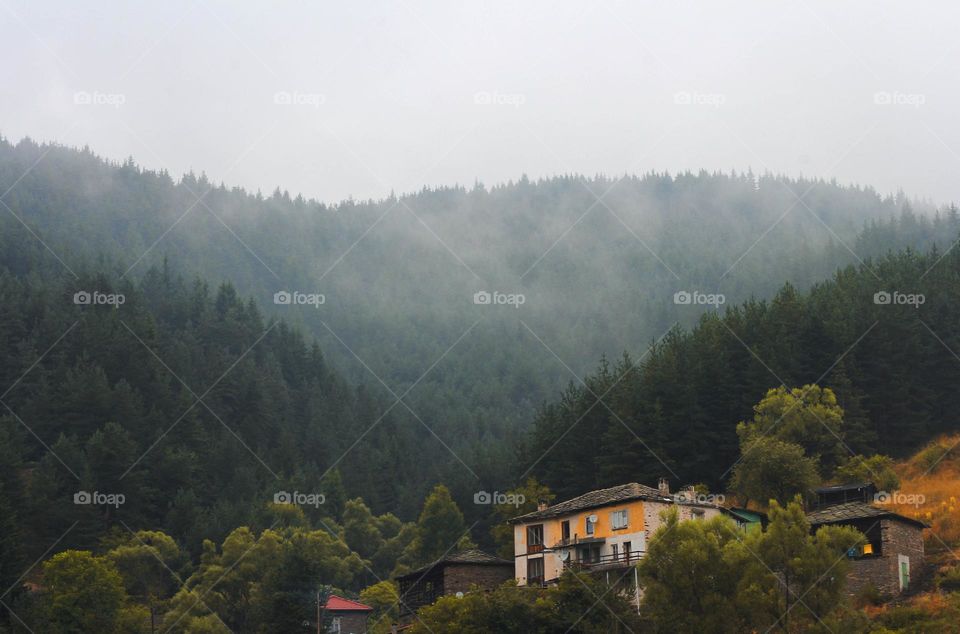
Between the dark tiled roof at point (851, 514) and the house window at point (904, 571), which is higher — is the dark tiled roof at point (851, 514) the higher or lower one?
the higher one

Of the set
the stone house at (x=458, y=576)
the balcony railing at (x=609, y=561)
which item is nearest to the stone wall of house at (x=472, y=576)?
the stone house at (x=458, y=576)

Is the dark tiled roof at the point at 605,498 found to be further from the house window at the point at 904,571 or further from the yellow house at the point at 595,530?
the house window at the point at 904,571

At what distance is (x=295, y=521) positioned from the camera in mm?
119625

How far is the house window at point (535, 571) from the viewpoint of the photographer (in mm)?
71875

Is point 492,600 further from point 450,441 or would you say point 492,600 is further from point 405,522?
point 450,441

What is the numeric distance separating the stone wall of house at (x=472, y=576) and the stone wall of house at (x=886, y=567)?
2223cm

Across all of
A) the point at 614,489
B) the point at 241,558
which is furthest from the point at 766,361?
the point at 241,558

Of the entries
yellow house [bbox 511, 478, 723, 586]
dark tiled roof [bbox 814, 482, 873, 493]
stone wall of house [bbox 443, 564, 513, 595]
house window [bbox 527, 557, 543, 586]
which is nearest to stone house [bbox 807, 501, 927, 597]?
dark tiled roof [bbox 814, 482, 873, 493]

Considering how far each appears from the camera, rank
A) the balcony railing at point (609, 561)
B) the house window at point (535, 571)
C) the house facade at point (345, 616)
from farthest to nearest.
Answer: the house facade at point (345, 616) < the house window at point (535, 571) < the balcony railing at point (609, 561)

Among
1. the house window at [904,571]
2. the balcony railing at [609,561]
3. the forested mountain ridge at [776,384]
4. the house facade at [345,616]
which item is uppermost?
the forested mountain ridge at [776,384]

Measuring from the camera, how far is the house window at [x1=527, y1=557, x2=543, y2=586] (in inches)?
2830

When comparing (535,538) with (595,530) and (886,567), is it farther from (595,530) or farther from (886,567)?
(886,567)

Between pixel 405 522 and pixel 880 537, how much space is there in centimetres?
8244

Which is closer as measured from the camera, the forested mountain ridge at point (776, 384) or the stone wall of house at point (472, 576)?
the stone wall of house at point (472, 576)
